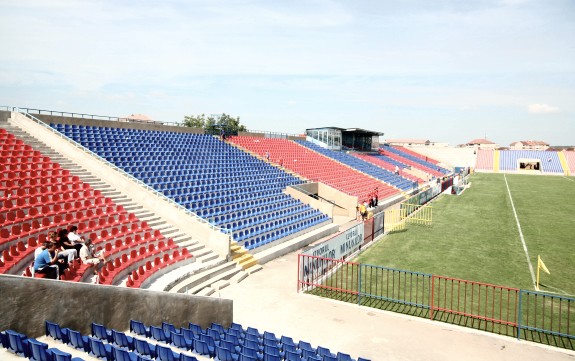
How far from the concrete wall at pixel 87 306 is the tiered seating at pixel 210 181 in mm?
7566

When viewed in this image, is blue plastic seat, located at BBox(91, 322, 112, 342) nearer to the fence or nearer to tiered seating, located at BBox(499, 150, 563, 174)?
the fence

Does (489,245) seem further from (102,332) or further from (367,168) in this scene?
(367,168)

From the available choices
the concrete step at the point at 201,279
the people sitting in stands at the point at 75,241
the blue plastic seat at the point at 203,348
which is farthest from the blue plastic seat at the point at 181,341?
the people sitting in stands at the point at 75,241

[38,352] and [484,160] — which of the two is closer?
[38,352]

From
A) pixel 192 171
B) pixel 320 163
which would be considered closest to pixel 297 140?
pixel 320 163

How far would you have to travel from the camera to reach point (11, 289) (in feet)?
20.8

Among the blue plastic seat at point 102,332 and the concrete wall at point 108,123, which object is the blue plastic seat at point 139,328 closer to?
the blue plastic seat at point 102,332

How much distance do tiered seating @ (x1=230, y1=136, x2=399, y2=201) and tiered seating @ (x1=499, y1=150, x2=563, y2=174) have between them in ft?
164

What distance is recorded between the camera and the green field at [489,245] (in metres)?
15.4

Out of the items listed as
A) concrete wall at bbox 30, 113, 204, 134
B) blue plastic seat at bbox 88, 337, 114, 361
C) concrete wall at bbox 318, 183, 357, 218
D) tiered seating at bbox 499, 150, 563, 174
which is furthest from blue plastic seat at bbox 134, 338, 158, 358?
tiered seating at bbox 499, 150, 563, 174

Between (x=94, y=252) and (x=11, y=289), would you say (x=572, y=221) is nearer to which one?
(x=94, y=252)

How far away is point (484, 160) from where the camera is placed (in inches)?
3157

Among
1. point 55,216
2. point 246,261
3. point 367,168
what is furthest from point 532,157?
point 55,216

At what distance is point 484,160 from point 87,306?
8482cm
